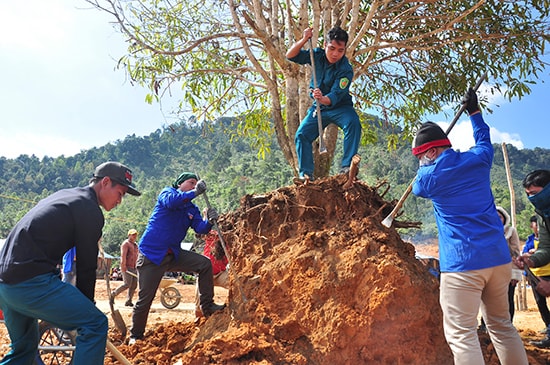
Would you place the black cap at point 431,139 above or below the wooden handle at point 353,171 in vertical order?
above

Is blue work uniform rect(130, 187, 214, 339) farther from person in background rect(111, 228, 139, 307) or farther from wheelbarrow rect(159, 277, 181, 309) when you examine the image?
wheelbarrow rect(159, 277, 181, 309)

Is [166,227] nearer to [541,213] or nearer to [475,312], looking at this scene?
[475,312]

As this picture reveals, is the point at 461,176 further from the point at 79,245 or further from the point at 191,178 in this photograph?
the point at 191,178

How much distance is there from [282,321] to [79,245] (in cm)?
183

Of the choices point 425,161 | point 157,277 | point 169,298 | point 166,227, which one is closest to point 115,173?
point 166,227

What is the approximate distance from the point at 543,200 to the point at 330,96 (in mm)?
2401

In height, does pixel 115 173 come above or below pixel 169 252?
above

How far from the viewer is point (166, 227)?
507 cm

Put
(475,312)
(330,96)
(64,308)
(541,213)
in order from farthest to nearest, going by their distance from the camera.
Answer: (330,96) → (541,213) → (475,312) → (64,308)

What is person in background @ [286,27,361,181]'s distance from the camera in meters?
5.14

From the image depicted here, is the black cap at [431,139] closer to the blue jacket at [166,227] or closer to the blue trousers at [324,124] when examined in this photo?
the blue trousers at [324,124]

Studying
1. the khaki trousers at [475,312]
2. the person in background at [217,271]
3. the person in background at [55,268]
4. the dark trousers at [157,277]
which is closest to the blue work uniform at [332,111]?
the person in background at [217,271]

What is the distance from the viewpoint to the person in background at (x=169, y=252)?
16.4 feet

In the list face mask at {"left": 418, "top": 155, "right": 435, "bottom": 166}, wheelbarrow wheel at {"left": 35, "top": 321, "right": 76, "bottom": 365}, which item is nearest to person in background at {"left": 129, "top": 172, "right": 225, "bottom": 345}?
wheelbarrow wheel at {"left": 35, "top": 321, "right": 76, "bottom": 365}
